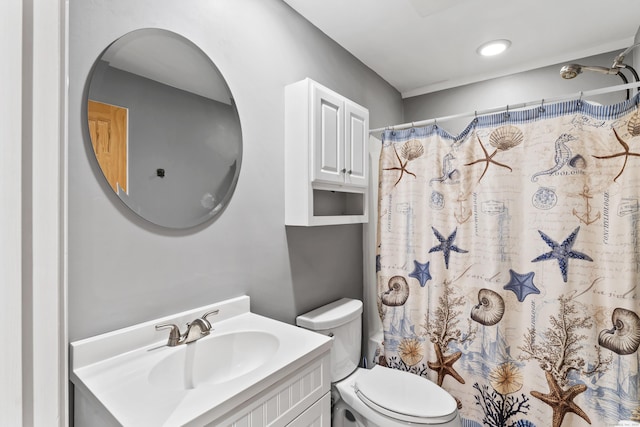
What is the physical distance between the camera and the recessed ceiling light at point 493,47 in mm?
2012

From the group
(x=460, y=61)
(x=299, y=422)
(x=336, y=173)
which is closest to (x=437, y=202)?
(x=336, y=173)

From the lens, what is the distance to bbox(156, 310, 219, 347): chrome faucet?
3.51 ft

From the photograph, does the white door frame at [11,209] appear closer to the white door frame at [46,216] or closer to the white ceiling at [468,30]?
the white door frame at [46,216]

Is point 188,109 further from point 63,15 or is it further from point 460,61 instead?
point 460,61

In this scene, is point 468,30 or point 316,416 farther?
point 468,30

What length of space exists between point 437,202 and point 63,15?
175 cm

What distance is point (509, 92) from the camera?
237cm

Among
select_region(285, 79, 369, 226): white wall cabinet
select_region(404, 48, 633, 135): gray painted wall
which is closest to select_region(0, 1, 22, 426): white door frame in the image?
select_region(285, 79, 369, 226): white wall cabinet

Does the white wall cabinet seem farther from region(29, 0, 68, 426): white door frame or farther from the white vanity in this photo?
region(29, 0, 68, 426): white door frame

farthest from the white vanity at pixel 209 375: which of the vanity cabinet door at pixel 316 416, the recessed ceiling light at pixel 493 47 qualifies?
the recessed ceiling light at pixel 493 47

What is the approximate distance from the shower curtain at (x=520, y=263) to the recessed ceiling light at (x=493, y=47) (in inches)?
27.2

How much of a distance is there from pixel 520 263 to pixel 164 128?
5.72 ft

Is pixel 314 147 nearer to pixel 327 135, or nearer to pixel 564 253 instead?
pixel 327 135

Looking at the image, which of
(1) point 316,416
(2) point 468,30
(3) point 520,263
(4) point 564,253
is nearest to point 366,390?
(1) point 316,416
